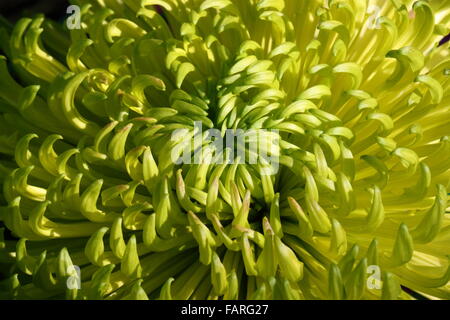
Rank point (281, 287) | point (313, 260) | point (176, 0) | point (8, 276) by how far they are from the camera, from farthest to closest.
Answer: point (176, 0) → point (8, 276) → point (313, 260) → point (281, 287)

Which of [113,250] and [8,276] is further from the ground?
[113,250]

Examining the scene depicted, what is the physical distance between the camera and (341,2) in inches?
65.9

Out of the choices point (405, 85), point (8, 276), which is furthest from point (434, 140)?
point (8, 276)

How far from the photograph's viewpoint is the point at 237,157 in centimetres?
155

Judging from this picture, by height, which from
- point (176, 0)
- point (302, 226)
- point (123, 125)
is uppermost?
point (176, 0)

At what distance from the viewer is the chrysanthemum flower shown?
149cm

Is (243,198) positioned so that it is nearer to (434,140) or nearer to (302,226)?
(302,226)

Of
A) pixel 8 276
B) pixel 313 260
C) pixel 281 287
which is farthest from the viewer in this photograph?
pixel 8 276

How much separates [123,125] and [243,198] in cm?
34

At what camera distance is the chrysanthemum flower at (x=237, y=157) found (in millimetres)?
1493

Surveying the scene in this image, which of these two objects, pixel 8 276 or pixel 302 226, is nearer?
pixel 302 226

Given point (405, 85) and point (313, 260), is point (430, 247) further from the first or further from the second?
point (405, 85)

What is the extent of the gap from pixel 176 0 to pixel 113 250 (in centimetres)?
71
